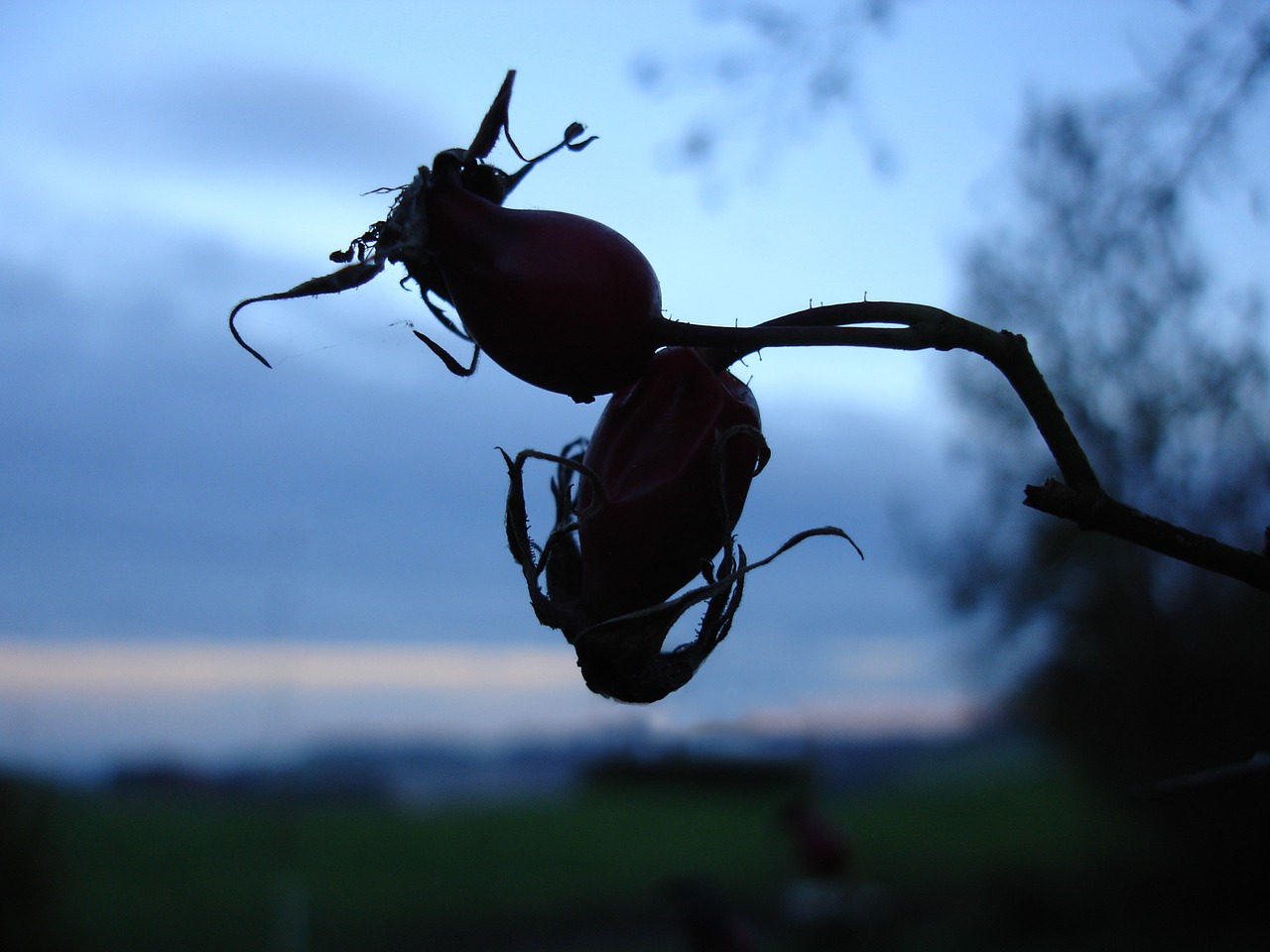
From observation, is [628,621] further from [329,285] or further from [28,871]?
[28,871]

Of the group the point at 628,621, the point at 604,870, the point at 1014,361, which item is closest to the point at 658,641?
the point at 628,621

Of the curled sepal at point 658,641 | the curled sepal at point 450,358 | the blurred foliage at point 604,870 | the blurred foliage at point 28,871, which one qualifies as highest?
the blurred foliage at point 604,870

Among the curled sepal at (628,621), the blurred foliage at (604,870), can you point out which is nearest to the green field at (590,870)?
the blurred foliage at (604,870)

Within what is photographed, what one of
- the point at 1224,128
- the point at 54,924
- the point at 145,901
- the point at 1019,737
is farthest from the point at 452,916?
the point at 1224,128

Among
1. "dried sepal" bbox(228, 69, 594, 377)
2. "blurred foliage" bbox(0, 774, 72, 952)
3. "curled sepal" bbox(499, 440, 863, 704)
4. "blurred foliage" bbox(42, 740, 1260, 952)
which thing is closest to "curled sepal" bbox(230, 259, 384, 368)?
"dried sepal" bbox(228, 69, 594, 377)

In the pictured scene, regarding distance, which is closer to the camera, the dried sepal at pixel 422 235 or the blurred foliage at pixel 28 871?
the dried sepal at pixel 422 235

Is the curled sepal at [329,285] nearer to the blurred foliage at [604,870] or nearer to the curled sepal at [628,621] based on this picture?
the curled sepal at [628,621]
